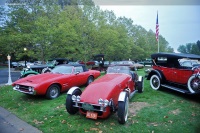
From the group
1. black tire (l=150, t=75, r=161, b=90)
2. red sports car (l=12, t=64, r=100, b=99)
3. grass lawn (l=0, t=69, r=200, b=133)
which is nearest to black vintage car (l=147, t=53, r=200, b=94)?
black tire (l=150, t=75, r=161, b=90)

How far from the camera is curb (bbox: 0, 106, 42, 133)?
378cm

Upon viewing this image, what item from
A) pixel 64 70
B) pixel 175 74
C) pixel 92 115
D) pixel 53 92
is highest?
pixel 64 70

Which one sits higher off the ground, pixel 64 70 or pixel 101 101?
pixel 64 70

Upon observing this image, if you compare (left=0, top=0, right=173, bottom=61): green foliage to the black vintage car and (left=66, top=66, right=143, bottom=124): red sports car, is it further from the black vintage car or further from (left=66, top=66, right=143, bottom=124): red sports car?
(left=66, top=66, right=143, bottom=124): red sports car

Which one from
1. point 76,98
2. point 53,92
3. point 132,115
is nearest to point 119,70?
point 132,115

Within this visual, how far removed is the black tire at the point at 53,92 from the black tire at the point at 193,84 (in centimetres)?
506

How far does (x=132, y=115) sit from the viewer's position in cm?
453

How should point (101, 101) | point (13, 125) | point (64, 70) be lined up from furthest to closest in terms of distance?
point (64, 70) → point (13, 125) → point (101, 101)

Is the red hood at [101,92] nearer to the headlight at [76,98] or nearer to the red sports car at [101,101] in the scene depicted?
the red sports car at [101,101]

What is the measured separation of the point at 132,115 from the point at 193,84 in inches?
102

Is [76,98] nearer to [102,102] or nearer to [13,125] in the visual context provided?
[102,102]

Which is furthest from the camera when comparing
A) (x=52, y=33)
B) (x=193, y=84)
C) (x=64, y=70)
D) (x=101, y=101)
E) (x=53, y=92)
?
(x=52, y=33)

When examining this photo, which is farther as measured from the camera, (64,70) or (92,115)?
(64,70)

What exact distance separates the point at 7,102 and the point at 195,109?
6.87m
